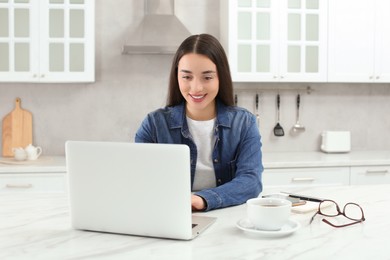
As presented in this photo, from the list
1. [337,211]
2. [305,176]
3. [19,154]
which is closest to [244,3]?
[305,176]

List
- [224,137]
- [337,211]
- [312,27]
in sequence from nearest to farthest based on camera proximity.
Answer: [337,211]
[224,137]
[312,27]

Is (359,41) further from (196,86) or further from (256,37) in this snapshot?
(196,86)

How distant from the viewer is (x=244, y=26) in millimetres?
3600

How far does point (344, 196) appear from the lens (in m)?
1.92

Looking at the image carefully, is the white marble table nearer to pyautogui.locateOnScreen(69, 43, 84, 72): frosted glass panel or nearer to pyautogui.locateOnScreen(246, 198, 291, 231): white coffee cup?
pyautogui.locateOnScreen(246, 198, 291, 231): white coffee cup

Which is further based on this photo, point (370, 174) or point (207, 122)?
point (370, 174)

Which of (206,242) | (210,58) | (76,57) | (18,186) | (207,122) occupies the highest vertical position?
(76,57)

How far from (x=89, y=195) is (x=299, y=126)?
111 inches

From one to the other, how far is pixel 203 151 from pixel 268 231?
0.79m

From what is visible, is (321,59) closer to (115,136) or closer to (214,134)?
(115,136)

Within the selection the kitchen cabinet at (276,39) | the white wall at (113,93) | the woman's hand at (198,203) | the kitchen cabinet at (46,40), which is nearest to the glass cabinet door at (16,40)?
the kitchen cabinet at (46,40)

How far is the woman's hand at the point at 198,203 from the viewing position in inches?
65.0

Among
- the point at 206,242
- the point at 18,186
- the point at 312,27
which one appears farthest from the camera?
the point at 312,27

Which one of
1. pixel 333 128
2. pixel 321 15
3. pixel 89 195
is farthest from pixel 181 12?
pixel 89 195
